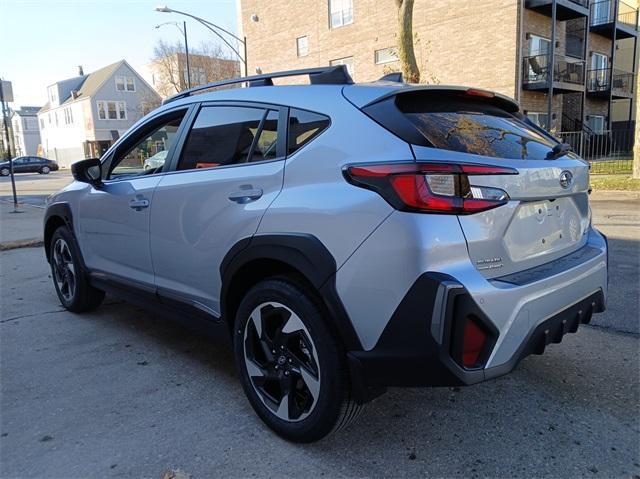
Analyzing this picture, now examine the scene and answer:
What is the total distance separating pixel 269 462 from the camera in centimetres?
250

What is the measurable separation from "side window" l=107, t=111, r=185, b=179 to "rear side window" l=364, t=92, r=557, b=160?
5.78 ft

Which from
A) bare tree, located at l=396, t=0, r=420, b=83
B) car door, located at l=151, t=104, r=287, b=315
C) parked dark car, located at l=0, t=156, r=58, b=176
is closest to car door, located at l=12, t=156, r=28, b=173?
parked dark car, located at l=0, t=156, r=58, b=176

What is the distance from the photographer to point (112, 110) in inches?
2063

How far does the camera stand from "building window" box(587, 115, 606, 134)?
27581 mm

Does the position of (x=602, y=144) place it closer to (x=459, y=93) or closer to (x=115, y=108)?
(x=459, y=93)

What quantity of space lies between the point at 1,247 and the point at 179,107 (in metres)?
6.14

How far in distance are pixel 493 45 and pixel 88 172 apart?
2078 cm

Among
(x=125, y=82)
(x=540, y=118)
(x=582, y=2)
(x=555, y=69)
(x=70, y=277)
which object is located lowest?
(x=70, y=277)

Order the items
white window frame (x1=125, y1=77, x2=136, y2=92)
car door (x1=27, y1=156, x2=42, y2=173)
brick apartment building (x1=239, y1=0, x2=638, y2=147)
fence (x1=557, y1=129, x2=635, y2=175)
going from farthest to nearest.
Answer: white window frame (x1=125, y1=77, x2=136, y2=92)
car door (x1=27, y1=156, x2=42, y2=173)
fence (x1=557, y1=129, x2=635, y2=175)
brick apartment building (x1=239, y1=0, x2=638, y2=147)

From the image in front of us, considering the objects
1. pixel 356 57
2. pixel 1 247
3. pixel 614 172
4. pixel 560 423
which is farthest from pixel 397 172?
pixel 356 57

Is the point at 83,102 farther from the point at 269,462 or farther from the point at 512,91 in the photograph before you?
the point at 269,462

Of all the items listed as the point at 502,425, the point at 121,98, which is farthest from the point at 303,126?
the point at 121,98

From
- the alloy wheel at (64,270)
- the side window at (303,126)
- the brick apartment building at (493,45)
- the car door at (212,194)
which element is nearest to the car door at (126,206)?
the car door at (212,194)

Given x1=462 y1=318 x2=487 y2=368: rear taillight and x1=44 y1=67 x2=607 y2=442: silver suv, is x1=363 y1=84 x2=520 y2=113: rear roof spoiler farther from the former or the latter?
x1=462 y1=318 x2=487 y2=368: rear taillight
